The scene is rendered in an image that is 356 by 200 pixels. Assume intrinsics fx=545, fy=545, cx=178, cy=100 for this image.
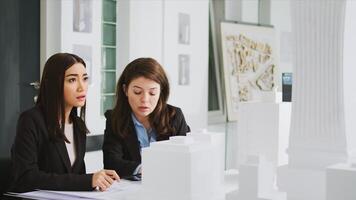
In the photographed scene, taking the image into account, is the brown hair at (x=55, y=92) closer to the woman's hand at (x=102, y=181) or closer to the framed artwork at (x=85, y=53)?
the woman's hand at (x=102, y=181)

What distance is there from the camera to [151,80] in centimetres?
211

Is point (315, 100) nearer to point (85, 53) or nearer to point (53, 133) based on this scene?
point (53, 133)

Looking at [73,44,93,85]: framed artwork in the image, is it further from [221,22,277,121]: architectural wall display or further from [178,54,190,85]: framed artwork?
[221,22,277,121]: architectural wall display

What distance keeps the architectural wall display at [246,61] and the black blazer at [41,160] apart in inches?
150

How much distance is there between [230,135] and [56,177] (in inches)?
167

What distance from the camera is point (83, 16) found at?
12.8 ft

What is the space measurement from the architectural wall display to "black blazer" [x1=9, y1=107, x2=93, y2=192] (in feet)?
12.5

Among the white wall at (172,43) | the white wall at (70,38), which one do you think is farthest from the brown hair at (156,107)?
the white wall at (172,43)

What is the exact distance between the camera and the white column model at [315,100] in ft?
4.58

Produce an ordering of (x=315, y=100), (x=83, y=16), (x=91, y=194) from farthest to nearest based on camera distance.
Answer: (x=83, y=16)
(x=91, y=194)
(x=315, y=100)

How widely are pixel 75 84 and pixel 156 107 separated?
519 mm

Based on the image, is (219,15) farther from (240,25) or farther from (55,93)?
(55,93)

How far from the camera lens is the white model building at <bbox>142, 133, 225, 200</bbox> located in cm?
123

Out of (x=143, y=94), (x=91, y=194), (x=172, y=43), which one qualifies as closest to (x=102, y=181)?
(x=91, y=194)
